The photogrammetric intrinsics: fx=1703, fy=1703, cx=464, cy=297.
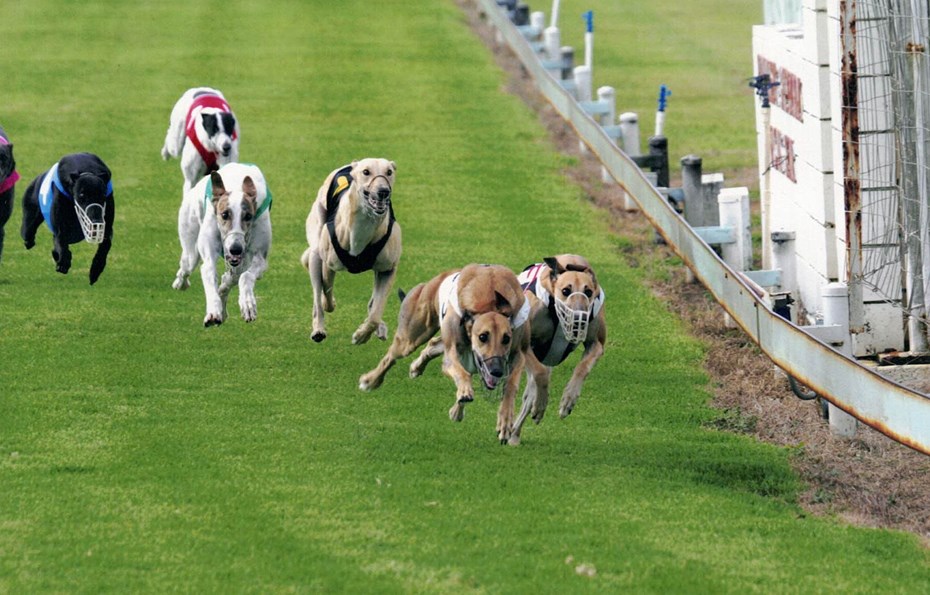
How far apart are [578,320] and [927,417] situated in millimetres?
Result: 2205

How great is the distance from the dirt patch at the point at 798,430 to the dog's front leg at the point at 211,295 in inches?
126

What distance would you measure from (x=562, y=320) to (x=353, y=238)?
221 cm

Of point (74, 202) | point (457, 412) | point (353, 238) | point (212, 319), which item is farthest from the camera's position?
point (74, 202)

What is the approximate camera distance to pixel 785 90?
13.1m

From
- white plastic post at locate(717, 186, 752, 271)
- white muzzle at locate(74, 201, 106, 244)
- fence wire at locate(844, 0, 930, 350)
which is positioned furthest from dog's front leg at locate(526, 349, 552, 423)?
white muzzle at locate(74, 201, 106, 244)

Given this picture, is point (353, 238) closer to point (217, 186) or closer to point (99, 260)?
point (217, 186)

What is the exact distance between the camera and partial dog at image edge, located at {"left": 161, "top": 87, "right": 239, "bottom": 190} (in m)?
13.3

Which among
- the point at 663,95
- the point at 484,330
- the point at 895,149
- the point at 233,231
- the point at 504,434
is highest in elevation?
the point at 663,95

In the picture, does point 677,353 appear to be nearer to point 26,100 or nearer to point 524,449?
point 524,449

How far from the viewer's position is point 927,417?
299 inches

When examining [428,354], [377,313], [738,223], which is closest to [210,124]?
[377,313]

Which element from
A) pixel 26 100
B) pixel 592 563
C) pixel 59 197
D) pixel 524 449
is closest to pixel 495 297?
pixel 524 449

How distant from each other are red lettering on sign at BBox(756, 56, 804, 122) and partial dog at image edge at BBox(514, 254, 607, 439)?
3.47m

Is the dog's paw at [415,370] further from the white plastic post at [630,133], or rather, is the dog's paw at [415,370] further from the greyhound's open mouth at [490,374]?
the white plastic post at [630,133]
